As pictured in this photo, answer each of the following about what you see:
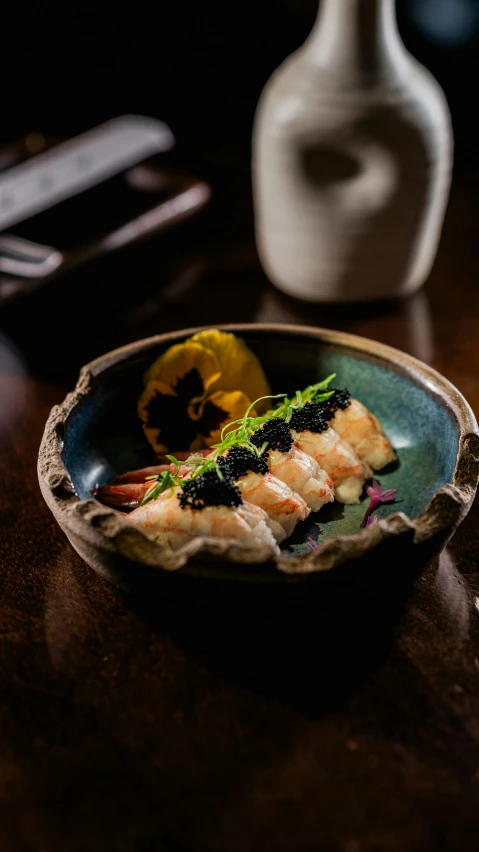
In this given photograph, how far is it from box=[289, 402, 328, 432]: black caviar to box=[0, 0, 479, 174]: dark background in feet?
6.10

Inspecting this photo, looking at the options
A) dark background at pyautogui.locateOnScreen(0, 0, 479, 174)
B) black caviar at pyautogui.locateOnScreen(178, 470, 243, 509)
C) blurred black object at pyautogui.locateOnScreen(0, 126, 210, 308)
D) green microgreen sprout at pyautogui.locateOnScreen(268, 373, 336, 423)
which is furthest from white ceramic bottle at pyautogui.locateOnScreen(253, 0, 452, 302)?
dark background at pyautogui.locateOnScreen(0, 0, 479, 174)

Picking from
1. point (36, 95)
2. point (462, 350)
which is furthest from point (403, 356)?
point (36, 95)

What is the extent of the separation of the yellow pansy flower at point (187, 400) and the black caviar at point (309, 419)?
0.40 feet

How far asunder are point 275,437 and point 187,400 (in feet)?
0.71

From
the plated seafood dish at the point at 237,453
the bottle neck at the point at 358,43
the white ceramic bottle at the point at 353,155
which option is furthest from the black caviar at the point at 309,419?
the bottle neck at the point at 358,43

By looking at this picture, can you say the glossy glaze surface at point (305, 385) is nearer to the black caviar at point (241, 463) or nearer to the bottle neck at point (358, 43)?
the black caviar at point (241, 463)

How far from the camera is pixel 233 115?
3197 mm

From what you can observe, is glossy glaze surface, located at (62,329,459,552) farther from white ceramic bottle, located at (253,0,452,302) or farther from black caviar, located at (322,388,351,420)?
white ceramic bottle, located at (253,0,452,302)

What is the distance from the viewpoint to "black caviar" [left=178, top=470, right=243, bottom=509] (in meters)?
0.97

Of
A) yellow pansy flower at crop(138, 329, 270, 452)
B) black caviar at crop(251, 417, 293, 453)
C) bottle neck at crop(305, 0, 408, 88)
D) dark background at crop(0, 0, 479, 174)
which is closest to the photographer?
black caviar at crop(251, 417, 293, 453)

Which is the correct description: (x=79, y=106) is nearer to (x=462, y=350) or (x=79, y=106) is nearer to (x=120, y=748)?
(x=462, y=350)

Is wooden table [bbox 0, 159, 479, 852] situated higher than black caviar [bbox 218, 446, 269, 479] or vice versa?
black caviar [bbox 218, 446, 269, 479]

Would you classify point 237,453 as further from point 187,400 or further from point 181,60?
point 181,60

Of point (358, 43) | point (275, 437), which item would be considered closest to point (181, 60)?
point (358, 43)
